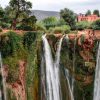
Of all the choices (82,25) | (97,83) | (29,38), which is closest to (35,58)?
(29,38)

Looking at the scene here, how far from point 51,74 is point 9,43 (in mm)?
2791

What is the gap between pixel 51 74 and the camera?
75.9 ft

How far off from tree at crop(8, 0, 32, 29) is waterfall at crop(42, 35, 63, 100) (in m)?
5.12

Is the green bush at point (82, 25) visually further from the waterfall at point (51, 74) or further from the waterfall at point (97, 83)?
the waterfall at point (97, 83)

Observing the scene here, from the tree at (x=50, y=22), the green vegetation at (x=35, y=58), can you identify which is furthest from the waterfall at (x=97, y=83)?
the tree at (x=50, y=22)

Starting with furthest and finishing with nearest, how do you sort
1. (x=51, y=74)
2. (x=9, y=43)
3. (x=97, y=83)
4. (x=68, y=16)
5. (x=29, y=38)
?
(x=68, y=16), (x=29, y=38), (x=51, y=74), (x=97, y=83), (x=9, y=43)

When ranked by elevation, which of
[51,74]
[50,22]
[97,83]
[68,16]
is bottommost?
[97,83]

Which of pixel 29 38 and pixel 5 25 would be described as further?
pixel 5 25

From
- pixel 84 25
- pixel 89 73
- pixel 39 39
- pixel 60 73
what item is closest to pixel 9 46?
pixel 39 39

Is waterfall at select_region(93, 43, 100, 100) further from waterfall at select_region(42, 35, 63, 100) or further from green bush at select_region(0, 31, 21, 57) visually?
green bush at select_region(0, 31, 21, 57)

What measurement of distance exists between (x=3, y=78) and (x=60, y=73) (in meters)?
3.18

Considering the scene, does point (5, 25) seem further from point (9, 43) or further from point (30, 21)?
point (9, 43)

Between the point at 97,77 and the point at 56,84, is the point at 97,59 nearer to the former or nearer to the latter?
the point at 97,77

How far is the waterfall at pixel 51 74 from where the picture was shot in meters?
22.8
